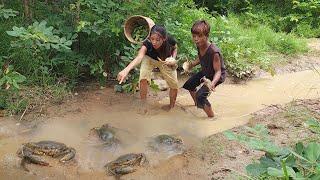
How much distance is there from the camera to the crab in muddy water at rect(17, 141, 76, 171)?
4.27 meters

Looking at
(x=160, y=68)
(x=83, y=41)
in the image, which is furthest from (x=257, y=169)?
(x=83, y=41)

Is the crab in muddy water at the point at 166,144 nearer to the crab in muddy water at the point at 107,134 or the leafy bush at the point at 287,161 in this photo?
the crab in muddy water at the point at 107,134

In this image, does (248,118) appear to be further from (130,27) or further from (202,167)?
(130,27)

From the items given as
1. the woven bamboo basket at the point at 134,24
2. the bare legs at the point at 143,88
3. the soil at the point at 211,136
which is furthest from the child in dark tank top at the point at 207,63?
the woven bamboo basket at the point at 134,24

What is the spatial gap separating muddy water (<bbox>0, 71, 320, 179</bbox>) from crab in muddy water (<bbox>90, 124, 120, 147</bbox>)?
7 cm

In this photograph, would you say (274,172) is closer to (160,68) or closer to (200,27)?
(200,27)

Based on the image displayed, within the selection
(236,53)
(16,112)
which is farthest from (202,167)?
(236,53)

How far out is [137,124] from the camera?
5121mm

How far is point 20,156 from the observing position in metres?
4.37

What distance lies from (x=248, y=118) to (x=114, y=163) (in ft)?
6.01

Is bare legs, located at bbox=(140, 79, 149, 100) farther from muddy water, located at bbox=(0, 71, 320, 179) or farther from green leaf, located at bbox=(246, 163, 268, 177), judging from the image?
green leaf, located at bbox=(246, 163, 268, 177)

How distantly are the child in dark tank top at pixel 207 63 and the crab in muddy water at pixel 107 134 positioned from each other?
1.04 m

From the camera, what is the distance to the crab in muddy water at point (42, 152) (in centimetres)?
427

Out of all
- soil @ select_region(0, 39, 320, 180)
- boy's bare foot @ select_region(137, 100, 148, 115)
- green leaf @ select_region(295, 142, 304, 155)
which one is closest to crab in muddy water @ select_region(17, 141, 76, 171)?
soil @ select_region(0, 39, 320, 180)
